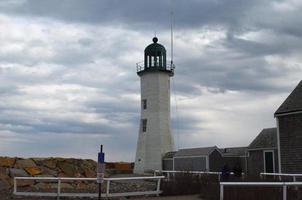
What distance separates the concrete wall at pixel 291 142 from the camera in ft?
85.5

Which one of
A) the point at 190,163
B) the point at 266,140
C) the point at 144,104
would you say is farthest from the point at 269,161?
the point at 144,104

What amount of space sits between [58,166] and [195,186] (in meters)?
7.16

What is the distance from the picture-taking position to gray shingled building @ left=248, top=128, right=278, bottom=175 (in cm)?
3383

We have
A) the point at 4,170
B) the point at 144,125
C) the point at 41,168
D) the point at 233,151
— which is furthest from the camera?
the point at 144,125

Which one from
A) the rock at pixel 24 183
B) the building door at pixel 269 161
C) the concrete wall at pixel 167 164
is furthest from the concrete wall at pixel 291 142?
the concrete wall at pixel 167 164

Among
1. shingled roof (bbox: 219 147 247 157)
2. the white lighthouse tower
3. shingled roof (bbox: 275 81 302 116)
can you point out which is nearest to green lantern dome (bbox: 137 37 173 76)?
the white lighthouse tower

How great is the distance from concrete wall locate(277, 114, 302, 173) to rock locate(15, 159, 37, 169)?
12765 millimetres

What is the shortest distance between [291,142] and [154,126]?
23998mm

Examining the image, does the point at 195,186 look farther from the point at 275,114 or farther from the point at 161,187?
the point at 275,114

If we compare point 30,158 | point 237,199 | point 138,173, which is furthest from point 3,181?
point 138,173

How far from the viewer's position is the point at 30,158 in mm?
24797

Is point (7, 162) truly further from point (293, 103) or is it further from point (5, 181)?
point (293, 103)

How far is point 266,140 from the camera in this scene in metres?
35.5

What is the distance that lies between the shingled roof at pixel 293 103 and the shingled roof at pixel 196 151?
53.4 ft
